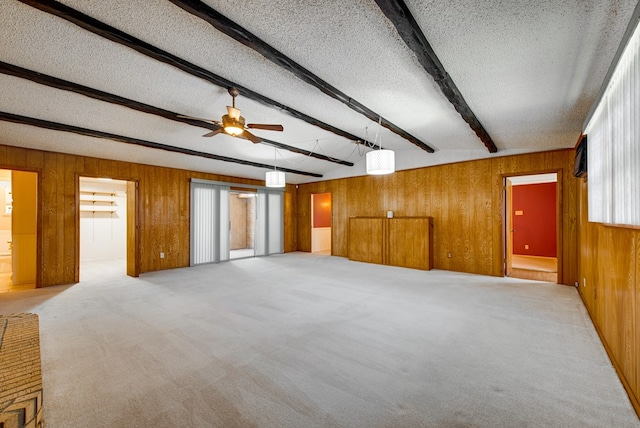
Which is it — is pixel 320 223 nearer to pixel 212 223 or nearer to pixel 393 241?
pixel 393 241

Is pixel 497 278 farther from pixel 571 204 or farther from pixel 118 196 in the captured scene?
pixel 118 196

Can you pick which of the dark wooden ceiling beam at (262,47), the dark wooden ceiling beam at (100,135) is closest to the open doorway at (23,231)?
the dark wooden ceiling beam at (100,135)

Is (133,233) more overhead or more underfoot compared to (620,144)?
more underfoot

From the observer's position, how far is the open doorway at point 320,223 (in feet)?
31.7

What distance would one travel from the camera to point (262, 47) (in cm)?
246

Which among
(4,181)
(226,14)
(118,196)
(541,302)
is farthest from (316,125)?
(4,181)

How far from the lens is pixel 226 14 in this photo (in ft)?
7.00

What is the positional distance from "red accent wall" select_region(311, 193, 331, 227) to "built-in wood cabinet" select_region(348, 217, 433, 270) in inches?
99.0

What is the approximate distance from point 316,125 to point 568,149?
4.57 m

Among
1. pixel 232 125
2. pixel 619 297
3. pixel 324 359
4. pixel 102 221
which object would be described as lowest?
pixel 324 359

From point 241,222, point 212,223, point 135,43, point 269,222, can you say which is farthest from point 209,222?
point 135,43

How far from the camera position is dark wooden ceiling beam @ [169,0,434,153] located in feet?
6.54

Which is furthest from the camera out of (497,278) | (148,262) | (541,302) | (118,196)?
(118,196)

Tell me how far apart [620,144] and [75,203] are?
780 centimetres
